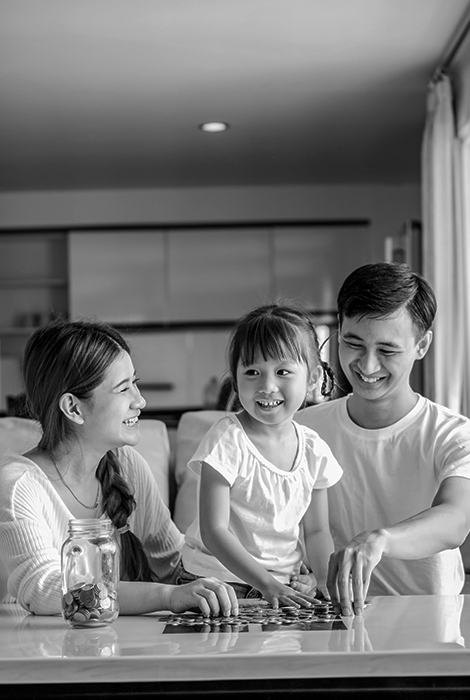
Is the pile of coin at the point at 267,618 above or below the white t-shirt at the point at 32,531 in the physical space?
below

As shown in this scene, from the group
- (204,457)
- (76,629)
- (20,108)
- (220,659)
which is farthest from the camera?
(20,108)

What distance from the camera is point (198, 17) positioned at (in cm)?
382

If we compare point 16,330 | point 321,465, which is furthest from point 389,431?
point 16,330

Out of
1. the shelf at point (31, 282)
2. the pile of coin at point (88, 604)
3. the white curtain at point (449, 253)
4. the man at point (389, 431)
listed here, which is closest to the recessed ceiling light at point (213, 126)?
the white curtain at point (449, 253)

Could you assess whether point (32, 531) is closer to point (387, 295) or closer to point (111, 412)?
point (111, 412)

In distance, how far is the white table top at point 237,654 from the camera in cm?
104

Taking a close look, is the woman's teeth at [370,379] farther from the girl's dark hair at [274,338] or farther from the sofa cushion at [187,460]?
the sofa cushion at [187,460]

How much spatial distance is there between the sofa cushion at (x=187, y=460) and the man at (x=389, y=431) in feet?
2.86

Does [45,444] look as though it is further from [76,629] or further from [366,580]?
[366,580]

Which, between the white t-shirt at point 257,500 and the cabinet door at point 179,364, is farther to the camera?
the cabinet door at point 179,364

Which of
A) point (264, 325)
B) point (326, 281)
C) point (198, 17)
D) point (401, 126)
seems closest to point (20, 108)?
point (198, 17)

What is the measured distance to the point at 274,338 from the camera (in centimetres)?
167

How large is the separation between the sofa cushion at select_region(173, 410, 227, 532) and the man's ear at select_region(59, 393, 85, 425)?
113cm

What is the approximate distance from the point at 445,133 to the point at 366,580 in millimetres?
3629
